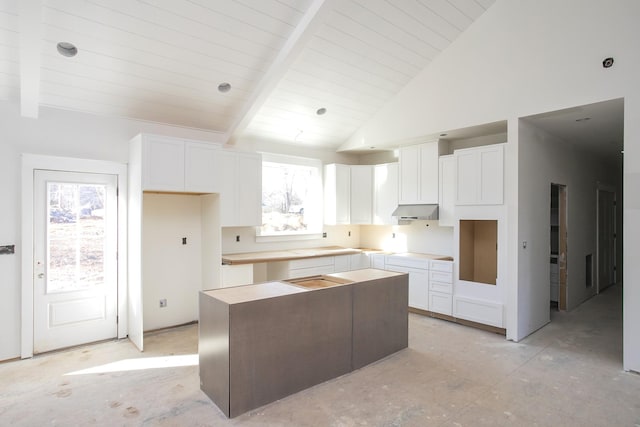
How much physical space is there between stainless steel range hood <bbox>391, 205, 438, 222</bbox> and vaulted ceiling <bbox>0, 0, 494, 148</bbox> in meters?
1.76

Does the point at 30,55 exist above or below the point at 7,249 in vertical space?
above

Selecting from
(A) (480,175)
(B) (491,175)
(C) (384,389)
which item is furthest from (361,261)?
(C) (384,389)

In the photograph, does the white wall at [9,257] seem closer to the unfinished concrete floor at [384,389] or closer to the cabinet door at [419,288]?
the unfinished concrete floor at [384,389]

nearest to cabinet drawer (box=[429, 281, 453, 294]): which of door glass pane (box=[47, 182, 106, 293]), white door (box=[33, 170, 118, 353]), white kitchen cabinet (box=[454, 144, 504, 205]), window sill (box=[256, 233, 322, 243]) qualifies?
white kitchen cabinet (box=[454, 144, 504, 205])

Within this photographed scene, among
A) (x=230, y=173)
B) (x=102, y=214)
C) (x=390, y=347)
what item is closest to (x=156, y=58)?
(x=230, y=173)

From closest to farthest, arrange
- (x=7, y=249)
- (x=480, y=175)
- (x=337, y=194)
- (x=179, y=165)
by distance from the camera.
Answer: (x=7, y=249) → (x=179, y=165) → (x=480, y=175) → (x=337, y=194)

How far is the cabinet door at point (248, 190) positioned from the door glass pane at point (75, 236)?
1594 mm

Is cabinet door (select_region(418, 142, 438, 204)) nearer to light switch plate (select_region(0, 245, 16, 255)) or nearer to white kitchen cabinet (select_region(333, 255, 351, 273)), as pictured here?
white kitchen cabinet (select_region(333, 255, 351, 273))

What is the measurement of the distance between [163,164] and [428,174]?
368 cm

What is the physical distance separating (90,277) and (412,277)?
4269 millimetres

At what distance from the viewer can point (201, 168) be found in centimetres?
441

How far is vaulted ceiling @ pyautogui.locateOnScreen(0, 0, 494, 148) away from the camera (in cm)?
311

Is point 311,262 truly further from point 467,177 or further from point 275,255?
point 467,177

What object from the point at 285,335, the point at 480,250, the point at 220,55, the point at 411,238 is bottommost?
the point at 285,335
